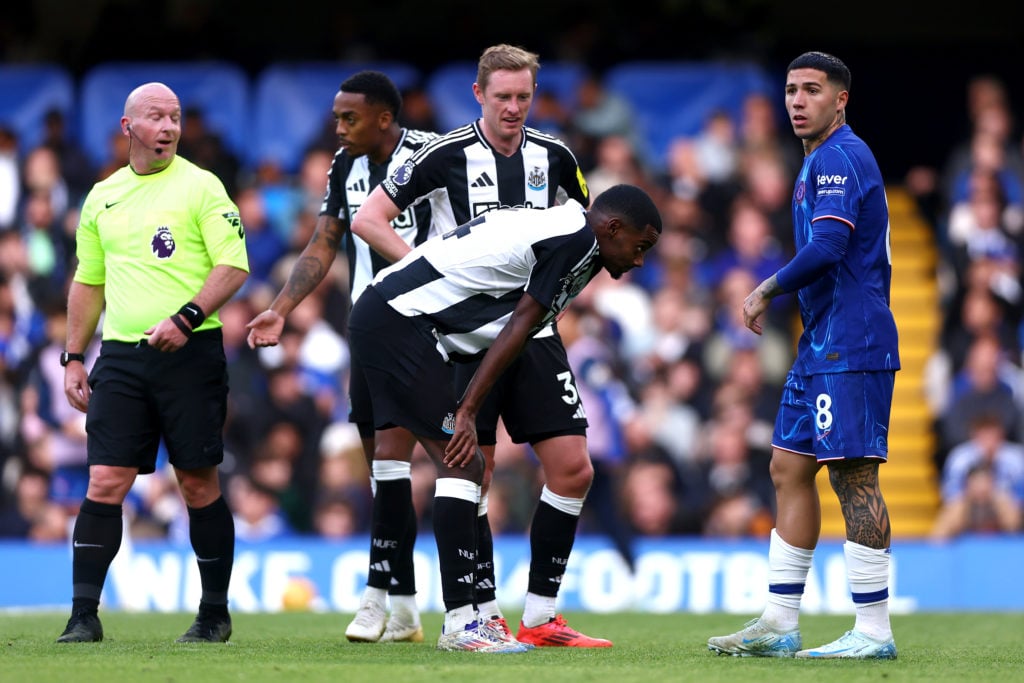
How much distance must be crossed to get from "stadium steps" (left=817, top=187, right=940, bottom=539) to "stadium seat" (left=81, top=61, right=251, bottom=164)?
283 inches

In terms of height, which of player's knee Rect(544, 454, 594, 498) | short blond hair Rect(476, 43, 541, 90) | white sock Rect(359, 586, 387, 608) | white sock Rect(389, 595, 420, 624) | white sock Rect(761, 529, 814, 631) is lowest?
white sock Rect(389, 595, 420, 624)

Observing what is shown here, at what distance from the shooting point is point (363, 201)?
318 inches

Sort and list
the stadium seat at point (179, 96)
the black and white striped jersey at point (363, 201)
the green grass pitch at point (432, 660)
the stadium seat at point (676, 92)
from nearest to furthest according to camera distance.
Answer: the green grass pitch at point (432, 660) → the black and white striped jersey at point (363, 201) → the stadium seat at point (676, 92) → the stadium seat at point (179, 96)

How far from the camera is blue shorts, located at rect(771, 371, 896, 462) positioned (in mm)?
6773

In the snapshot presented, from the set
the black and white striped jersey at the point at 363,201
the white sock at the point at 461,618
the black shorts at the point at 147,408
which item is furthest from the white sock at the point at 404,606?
the black and white striped jersey at the point at 363,201

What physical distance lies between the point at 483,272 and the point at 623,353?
27.1ft

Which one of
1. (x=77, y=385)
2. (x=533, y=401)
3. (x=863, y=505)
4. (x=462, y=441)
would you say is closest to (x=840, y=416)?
(x=863, y=505)

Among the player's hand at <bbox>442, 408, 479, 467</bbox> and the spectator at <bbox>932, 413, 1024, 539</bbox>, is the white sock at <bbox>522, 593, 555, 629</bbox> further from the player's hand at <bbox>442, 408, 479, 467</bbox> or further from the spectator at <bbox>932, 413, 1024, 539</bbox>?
the spectator at <bbox>932, 413, 1024, 539</bbox>

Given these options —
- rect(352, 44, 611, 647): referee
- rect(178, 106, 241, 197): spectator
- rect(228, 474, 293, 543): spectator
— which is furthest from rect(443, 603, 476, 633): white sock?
rect(178, 106, 241, 197): spectator

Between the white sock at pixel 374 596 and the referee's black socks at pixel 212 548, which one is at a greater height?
the referee's black socks at pixel 212 548

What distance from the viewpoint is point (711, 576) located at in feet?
42.9

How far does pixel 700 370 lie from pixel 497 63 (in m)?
7.68

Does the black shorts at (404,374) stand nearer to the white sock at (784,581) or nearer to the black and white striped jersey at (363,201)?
the black and white striped jersey at (363,201)

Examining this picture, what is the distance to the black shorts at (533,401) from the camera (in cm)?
746
